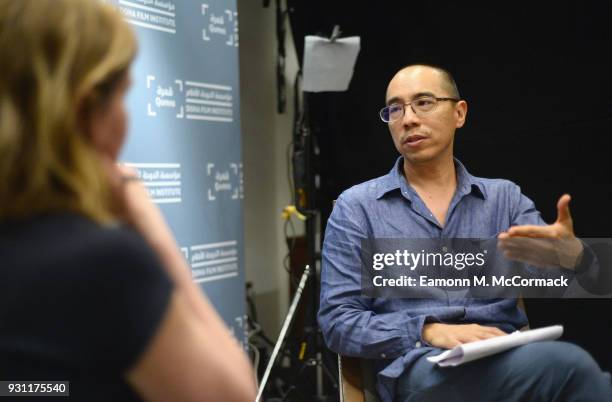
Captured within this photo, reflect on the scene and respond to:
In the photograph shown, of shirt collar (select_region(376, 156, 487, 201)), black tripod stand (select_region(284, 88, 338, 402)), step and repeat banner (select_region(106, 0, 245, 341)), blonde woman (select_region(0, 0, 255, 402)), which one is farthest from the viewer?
black tripod stand (select_region(284, 88, 338, 402))

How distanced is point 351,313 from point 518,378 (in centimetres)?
49

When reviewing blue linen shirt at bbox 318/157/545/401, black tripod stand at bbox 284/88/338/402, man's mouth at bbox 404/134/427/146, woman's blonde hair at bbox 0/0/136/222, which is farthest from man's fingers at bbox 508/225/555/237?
black tripod stand at bbox 284/88/338/402

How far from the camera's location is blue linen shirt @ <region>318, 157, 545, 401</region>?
1.85 meters

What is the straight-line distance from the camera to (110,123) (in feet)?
2.71

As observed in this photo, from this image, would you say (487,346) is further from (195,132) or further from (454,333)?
(195,132)

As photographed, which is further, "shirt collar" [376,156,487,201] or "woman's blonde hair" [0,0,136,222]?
"shirt collar" [376,156,487,201]

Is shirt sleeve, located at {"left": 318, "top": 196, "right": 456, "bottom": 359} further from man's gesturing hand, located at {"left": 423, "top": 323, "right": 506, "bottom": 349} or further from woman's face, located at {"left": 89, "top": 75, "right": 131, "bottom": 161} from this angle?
woman's face, located at {"left": 89, "top": 75, "right": 131, "bottom": 161}

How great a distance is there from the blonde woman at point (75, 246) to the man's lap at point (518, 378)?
107cm

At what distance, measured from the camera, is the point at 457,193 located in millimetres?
2100

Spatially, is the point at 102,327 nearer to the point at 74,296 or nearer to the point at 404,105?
the point at 74,296

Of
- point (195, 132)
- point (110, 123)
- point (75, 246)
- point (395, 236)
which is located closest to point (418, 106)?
point (395, 236)

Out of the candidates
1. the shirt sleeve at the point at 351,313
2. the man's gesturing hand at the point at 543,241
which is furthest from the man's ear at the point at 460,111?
the man's gesturing hand at the point at 543,241

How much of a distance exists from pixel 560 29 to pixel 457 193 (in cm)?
141

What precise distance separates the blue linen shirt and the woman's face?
3.86 feet
